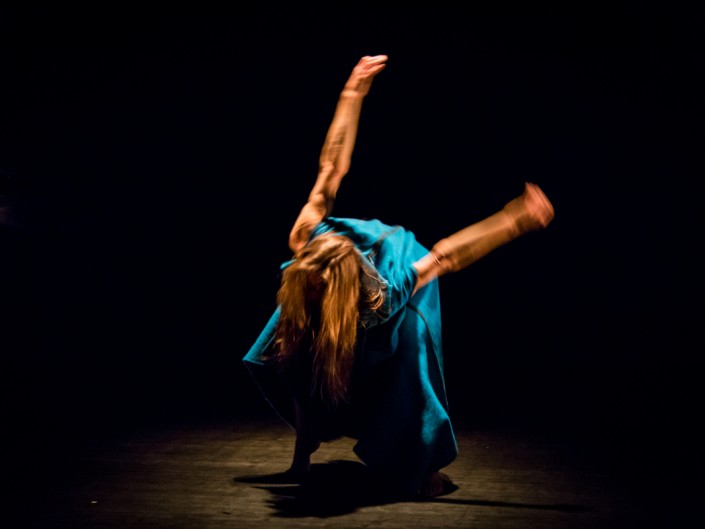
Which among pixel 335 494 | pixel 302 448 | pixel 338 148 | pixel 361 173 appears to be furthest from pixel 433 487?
pixel 361 173

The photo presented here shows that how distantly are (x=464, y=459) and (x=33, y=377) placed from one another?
2546mm

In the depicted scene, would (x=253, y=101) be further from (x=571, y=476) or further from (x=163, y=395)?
(x=571, y=476)

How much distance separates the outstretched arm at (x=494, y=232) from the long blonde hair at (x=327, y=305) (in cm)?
21

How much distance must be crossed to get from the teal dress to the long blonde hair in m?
0.07

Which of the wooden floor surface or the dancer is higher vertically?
the dancer

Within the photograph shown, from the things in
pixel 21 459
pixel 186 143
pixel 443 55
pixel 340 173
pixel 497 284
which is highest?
pixel 443 55

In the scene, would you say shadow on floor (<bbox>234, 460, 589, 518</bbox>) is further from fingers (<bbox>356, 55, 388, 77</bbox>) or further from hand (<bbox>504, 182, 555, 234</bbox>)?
fingers (<bbox>356, 55, 388, 77</bbox>)

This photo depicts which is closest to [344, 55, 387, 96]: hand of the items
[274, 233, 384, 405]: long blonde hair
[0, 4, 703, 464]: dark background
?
[274, 233, 384, 405]: long blonde hair

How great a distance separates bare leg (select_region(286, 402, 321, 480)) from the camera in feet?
8.36

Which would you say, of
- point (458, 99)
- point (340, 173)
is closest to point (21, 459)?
point (340, 173)

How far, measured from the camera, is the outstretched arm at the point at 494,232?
2.33 m

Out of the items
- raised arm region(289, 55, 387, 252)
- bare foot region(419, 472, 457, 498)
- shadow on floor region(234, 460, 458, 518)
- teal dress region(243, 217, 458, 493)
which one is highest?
raised arm region(289, 55, 387, 252)

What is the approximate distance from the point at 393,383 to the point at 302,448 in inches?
15.6

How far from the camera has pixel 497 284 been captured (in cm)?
484
